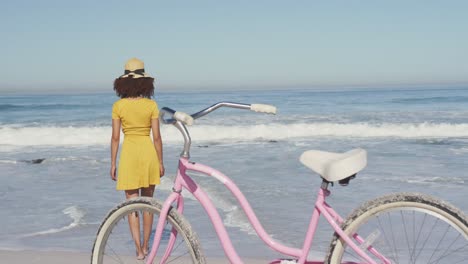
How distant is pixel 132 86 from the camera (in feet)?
14.4

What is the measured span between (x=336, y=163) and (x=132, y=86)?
2.34 m

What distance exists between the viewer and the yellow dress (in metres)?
4.41

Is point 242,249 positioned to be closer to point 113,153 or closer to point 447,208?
point 113,153

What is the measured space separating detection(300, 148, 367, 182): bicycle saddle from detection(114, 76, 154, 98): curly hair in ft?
6.96

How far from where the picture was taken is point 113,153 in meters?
4.54

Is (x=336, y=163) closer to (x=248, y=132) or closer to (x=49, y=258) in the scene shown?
(x=49, y=258)

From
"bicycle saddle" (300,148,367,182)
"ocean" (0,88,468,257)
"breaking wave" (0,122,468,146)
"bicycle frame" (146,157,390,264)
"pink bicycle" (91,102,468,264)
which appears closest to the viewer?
"pink bicycle" (91,102,468,264)

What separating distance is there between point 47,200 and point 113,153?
4.00 m

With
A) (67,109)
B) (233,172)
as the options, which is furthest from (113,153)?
(67,109)

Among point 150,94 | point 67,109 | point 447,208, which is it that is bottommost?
point 67,109

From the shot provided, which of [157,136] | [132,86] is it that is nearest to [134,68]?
[132,86]

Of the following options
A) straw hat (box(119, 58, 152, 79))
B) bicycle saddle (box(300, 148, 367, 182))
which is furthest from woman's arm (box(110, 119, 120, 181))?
bicycle saddle (box(300, 148, 367, 182))

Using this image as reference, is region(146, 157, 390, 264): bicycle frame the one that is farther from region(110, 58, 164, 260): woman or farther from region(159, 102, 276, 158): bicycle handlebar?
region(110, 58, 164, 260): woman

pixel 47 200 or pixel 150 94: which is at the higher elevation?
pixel 150 94
